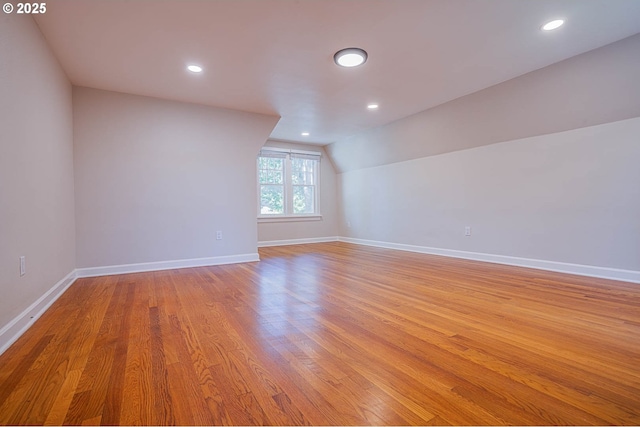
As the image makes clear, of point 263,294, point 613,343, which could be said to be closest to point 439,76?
point 613,343

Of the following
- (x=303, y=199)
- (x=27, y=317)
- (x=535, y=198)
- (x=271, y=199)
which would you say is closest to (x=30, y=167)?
(x=27, y=317)

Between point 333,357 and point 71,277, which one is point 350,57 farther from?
Result: point 71,277

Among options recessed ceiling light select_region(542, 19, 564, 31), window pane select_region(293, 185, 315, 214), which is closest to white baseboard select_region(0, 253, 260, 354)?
window pane select_region(293, 185, 315, 214)

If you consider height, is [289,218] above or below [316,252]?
above

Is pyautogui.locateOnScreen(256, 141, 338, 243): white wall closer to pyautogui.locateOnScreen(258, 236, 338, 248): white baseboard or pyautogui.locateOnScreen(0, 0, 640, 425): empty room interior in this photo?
pyautogui.locateOnScreen(258, 236, 338, 248): white baseboard

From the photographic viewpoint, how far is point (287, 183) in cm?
634

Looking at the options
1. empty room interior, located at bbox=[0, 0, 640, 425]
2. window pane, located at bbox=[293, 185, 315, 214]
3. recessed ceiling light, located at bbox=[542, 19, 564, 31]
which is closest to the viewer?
empty room interior, located at bbox=[0, 0, 640, 425]

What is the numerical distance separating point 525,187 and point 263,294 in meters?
3.53

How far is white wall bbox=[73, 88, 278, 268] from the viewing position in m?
3.40

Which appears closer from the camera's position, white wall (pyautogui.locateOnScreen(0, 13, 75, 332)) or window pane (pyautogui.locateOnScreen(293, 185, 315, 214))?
white wall (pyautogui.locateOnScreen(0, 13, 75, 332))

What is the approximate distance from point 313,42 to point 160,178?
263cm

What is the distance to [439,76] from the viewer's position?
315cm

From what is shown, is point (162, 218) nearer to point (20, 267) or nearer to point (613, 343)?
point (20, 267)

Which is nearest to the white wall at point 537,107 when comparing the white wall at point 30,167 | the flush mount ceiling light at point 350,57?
the flush mount ceiling light at point 350,57
